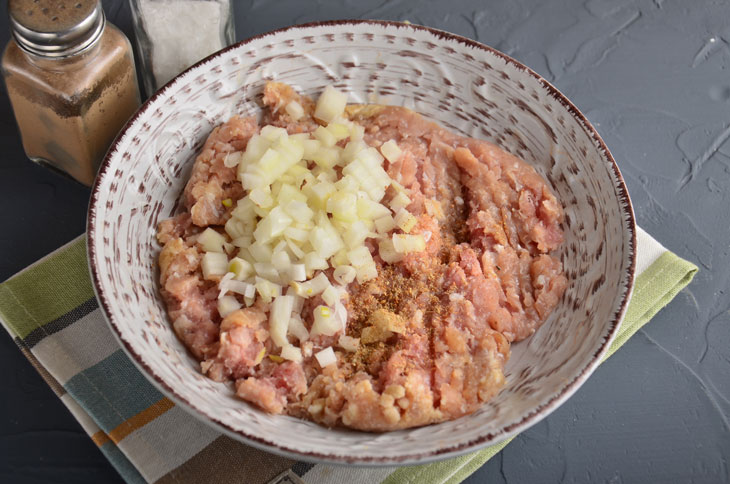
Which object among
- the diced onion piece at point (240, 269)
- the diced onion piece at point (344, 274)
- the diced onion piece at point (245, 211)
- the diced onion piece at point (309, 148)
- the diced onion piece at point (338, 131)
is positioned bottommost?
the diced onion piece at point (240, 269)

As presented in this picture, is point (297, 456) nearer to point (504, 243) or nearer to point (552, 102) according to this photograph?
point (504, 243)

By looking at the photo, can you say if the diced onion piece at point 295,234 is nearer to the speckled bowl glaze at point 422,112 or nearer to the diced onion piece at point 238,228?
the diced onion piece at point 238,228

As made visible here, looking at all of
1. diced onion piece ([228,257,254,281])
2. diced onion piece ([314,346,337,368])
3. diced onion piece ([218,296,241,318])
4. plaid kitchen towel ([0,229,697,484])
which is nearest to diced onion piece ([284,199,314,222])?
diced onion piece ([228,257,254,281])

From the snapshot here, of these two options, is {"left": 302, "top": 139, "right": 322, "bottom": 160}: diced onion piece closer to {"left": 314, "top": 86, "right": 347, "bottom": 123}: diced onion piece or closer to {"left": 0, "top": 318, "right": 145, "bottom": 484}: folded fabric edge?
{"left": 314, "top": 86, "right": 347, "bottom": 123}: diced onion piece

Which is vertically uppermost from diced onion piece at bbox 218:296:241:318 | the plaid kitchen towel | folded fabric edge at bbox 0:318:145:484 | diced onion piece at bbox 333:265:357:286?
diced onion piece at bbox 333:265:357:286

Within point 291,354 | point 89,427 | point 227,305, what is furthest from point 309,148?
point 89,427

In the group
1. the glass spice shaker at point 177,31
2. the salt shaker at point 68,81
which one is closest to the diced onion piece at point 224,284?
the salt shaker at point 68,81
